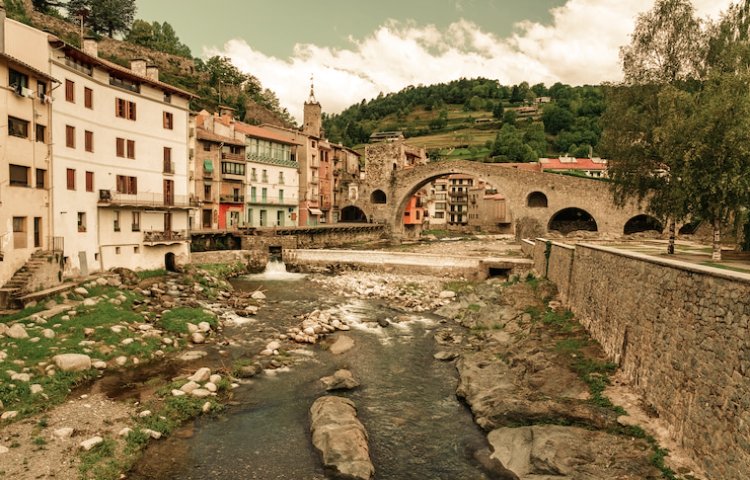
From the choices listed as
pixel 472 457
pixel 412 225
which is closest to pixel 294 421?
pixel 472 457

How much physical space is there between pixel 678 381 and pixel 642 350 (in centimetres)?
228

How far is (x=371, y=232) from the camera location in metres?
68.6

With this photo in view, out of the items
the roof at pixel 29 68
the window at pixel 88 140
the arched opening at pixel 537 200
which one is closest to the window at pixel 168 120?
the window at pixel 88 140

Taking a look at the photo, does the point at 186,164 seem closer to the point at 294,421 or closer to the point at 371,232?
the point at 294,421

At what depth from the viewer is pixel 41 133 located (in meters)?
22.8

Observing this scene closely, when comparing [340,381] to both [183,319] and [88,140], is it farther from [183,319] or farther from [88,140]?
[88,140]

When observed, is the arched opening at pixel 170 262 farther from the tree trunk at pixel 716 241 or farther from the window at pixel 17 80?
the tree trunk at pixel 716 241

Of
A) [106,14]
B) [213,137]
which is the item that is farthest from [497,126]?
[213,137]

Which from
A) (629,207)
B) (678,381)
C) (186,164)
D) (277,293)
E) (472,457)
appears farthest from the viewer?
(629,207)

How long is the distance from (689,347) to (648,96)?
16903 mm

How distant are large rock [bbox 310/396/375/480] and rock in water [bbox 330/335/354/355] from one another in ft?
18.5

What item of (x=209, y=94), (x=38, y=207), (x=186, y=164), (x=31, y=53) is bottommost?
(x=38, y=207)

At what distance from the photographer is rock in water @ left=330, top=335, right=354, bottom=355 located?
20480 millimetres

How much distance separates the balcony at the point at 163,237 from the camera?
1215 inches
